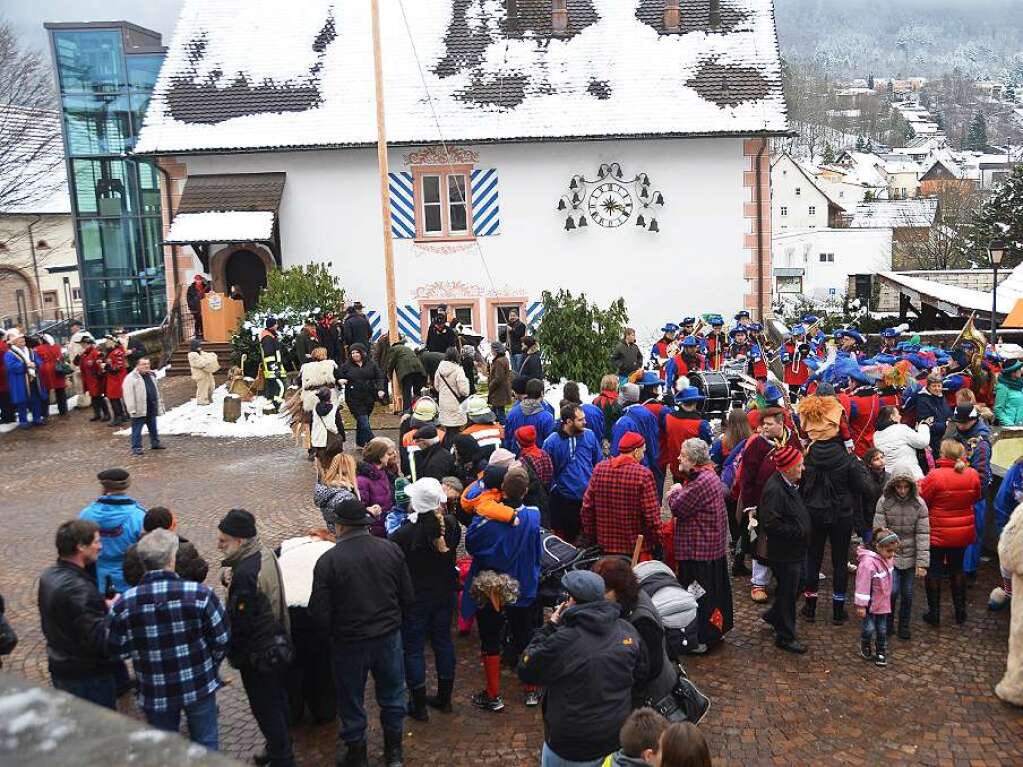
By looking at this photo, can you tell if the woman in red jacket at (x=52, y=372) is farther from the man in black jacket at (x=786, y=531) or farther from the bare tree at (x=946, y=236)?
the bare tree at (x=946, y=236)

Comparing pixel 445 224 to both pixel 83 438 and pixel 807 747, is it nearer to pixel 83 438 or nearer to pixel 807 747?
pixel 83 438

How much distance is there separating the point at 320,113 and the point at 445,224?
A: 4.10 metres

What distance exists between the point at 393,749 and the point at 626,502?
2589 millimetres

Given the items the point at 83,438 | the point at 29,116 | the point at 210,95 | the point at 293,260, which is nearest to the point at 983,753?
the point at 83,438

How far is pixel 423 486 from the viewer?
21.7ft

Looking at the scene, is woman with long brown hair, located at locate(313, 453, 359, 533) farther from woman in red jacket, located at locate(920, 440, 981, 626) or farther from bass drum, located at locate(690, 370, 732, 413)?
bass drum, located at locate(690, 370, 732, 413)

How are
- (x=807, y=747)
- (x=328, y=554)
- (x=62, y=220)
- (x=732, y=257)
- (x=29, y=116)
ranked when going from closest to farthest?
1. (x=328, y=554)
2. (x=807, y=747)
3. (x=732, y=257)
4. (x=29, y=116)
5. (x=62, y=220)

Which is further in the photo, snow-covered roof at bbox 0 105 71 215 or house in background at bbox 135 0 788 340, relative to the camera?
snow-covered roof at bbox 0 105 71 215

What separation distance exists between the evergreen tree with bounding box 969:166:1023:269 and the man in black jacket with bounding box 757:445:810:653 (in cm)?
3358

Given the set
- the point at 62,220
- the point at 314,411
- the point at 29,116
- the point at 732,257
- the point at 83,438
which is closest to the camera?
the point at 314,411

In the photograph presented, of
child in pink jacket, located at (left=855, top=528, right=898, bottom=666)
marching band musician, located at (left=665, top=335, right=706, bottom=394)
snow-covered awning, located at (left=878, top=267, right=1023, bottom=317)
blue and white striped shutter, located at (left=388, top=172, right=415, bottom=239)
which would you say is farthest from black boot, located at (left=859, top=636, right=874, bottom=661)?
blue and white striped shutter, located at (left=388, top=172, right=415, bottom=239)

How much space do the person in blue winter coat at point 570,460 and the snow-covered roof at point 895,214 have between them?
217 feet

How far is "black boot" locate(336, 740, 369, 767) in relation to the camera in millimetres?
6145

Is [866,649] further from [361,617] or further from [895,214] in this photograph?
[895,214]
